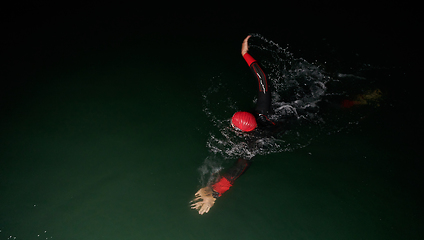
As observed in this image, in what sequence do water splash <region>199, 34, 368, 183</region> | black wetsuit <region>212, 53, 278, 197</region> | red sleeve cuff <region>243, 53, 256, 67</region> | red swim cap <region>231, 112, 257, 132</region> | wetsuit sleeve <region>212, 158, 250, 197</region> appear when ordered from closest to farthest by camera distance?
red swim cap <region>231, 112, 257, 132</region>
wetsuit sleeve <region>212, 158, 250, 197</region>
black wetsuit <region>212, 53, 278, 197</region>
red sleeve cuff <region>243, 53, 256, 67</region>
water splash <region>199, 34, 368, 183</region>

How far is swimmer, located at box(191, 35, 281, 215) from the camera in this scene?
309 cm

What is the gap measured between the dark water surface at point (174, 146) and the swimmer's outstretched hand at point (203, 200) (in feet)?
0.44

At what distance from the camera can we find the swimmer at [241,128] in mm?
3088

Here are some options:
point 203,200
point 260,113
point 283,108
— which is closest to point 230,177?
point 203,200

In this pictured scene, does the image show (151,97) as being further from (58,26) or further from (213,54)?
(58,26)

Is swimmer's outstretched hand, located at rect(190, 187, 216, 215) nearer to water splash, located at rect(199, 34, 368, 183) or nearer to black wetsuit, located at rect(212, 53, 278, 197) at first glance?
black wetsuit, located at rect(212, 53, 278, 197)

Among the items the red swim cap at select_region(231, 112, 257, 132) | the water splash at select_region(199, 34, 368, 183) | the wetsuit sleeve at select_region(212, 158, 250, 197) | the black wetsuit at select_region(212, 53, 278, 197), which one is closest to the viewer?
the red swim cap at select_region(231, 112, 257, 132)

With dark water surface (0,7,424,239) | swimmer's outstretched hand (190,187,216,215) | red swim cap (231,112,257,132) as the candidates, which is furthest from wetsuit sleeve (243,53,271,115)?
swimmer's outstretched hand (190,187,216,215)

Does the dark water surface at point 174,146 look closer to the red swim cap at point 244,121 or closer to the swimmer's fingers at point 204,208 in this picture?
the swimmer's fingers at point 204,208

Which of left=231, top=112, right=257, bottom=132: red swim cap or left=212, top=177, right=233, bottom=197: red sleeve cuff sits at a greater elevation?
left=231, top=112, right=257, bottom=132: red swim cap

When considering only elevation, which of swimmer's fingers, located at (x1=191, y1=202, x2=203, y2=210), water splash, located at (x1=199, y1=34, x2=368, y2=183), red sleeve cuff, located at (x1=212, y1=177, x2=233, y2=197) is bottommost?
swimmer's fingers, located at (x1=191, y1=202, x2=203, y2=210)

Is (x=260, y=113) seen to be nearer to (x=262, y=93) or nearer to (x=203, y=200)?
(x=262, y=93)

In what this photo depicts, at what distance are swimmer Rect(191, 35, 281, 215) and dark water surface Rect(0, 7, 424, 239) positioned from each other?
0.18 metres

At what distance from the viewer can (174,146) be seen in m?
3.69
